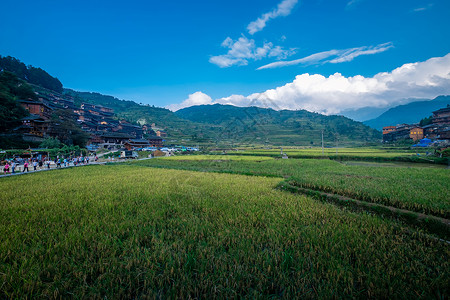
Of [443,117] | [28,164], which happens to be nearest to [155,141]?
[28,164]

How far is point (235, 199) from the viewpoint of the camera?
724 centimetres

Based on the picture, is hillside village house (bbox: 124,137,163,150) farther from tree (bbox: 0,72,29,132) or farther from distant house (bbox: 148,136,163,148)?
tree (bbox: 0,72,29,132)

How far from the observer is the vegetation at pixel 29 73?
51.9 meters

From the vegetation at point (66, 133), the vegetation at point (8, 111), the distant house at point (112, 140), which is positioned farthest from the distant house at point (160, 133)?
the vegetation at point (8, 111)

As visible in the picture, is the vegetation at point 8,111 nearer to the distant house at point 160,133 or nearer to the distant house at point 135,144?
the distant house at point 135,144

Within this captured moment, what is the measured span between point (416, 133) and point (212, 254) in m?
63.2

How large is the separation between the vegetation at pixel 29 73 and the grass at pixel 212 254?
75228 mm

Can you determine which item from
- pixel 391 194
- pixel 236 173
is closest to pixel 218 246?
pixel 391 194

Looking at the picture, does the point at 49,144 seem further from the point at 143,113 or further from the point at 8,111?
the point at 143,113

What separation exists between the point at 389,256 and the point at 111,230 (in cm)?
594

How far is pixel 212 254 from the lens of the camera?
3359 millimetres

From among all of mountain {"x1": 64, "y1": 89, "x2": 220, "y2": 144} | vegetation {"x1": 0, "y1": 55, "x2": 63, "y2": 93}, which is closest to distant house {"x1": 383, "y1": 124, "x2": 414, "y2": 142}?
mountain {"x1": 64, "y1": 89, "x2": 220, "y2": 144}

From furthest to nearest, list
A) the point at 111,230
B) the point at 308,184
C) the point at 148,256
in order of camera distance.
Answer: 1. the point at 308,184
2. the point at 111,230
3. the point at 148,256

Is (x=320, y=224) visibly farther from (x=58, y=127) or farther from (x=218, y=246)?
(x=58, y=127)
